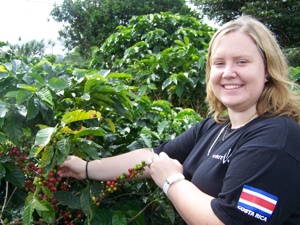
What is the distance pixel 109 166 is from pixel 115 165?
0.10 ft

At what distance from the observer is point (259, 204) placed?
1251mm

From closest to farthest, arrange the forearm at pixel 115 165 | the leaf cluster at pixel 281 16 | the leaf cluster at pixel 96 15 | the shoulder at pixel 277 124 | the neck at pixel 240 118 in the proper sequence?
the shoulder at pixel 277 124
the neck at pixel 240 118
the forearm at pixel 115 165
the leaf cluster at pixel 281 16
the leaf cluster at pixel 96 15

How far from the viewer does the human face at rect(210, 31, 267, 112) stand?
1562 millimetres

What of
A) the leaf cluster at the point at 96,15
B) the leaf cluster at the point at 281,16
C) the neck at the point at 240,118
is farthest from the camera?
→ the leaf cluster at the point at 96,15

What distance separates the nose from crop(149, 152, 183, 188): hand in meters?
→ 0.42

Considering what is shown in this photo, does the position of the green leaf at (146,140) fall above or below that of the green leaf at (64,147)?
below

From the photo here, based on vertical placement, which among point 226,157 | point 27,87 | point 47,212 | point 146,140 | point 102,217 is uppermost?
→ point 27,87

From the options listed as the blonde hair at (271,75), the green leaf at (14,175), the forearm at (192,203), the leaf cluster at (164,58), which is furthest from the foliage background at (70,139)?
the leaf cluster at (164,58)

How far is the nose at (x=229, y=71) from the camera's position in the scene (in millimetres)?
1578

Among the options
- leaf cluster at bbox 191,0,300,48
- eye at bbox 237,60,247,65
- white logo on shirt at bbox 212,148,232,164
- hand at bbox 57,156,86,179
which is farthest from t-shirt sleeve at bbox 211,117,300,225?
leaf cluster at bbox 191,0,300,48

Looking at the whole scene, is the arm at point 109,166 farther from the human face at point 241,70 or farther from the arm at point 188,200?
the human face at point 241,70

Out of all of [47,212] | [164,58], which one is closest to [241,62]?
[47,212]

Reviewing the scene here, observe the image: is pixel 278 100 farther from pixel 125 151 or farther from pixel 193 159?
pixel 125 151

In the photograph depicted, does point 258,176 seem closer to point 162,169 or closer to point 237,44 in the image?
point 162,169
